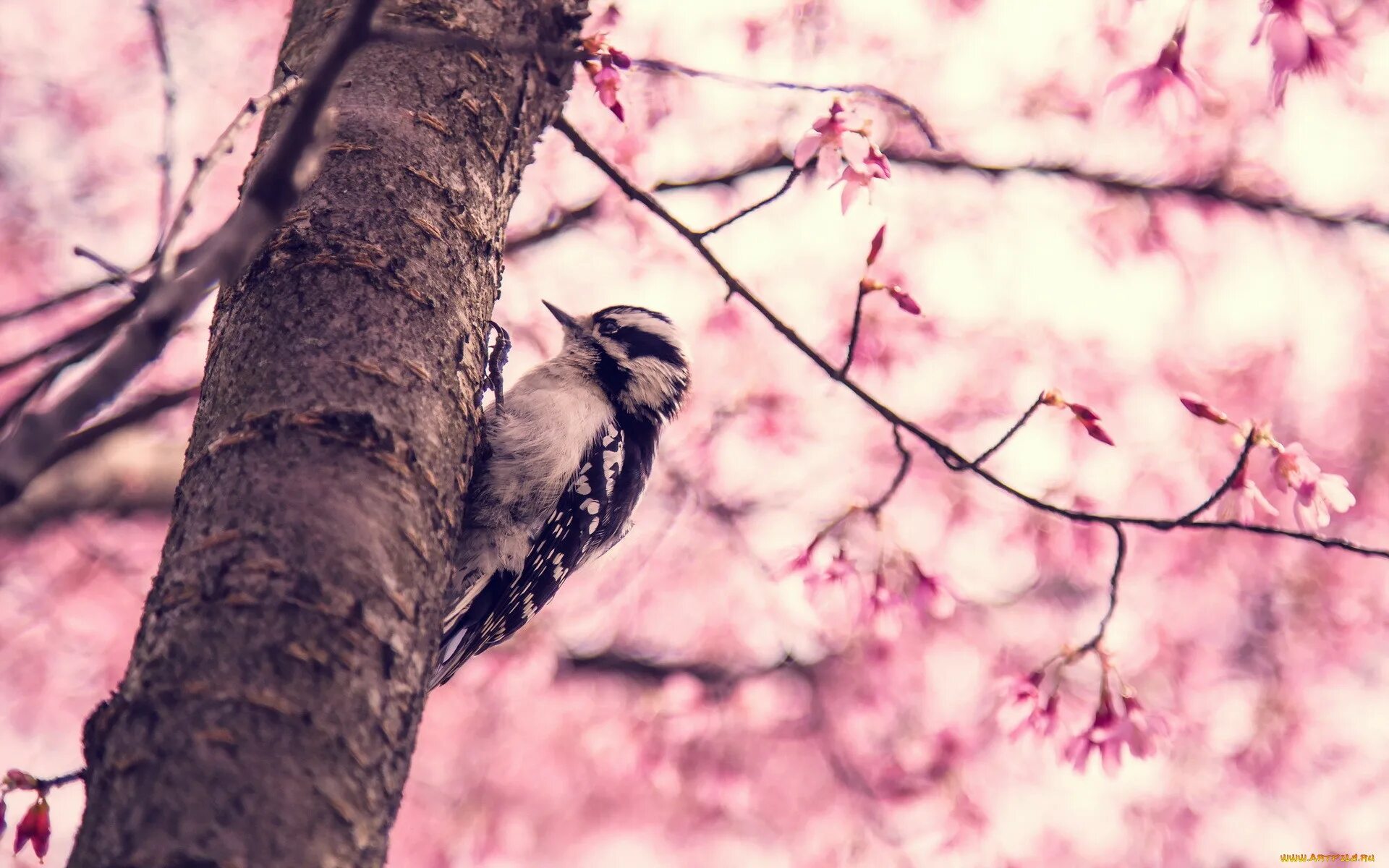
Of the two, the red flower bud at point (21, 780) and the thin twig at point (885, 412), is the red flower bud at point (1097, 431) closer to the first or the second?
the thin twig at point (885, 412)

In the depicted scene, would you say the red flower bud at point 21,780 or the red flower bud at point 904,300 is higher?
the red flower bud at point 904,300

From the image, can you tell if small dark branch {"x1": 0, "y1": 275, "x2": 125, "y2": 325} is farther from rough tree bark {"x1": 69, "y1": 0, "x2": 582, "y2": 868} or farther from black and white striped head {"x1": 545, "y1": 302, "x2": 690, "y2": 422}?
black and white striped head {"x1": 545, "y1": 302, "x2": 690, "y2": 422}

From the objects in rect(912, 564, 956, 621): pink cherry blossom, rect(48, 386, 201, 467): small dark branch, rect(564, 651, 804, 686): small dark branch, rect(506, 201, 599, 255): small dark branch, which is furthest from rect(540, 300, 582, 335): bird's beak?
rect(564, 651, 804, 686): small dark branch

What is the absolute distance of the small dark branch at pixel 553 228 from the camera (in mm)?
5668

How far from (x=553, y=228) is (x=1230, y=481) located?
3814mm

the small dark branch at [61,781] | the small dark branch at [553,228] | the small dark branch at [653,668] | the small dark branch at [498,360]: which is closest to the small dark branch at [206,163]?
the small dark branch at [61,781]

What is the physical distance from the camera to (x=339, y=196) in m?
2.14

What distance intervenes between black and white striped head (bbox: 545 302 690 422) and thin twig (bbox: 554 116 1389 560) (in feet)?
5.15

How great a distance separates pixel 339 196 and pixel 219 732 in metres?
1.17

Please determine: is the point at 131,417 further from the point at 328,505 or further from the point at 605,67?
the point at 328,505

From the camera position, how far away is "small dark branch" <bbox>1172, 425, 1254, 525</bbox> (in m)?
2.73

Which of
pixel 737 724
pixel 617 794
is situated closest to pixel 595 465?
pixel 737 724

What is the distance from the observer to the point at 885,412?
303 cm

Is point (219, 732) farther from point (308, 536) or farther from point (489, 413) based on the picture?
point (489, 413)
